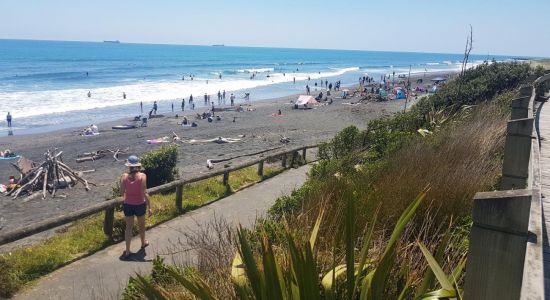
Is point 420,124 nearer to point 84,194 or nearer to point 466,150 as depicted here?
point 466,150

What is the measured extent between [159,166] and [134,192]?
19.7 ft

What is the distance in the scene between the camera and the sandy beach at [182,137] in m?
15.0

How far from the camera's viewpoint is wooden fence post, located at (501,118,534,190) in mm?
4324

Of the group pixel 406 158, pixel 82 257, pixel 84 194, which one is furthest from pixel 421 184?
pixel 84 194

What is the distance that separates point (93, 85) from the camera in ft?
188

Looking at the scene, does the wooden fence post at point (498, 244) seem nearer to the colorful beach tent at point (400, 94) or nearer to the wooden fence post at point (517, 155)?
the wooden fence post at point (517, 155)

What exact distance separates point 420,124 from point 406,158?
7.68m

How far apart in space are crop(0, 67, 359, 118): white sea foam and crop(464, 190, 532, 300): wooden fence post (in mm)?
39370

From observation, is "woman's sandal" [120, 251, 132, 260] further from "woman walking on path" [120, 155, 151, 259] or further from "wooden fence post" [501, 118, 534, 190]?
"wooden fence post" [501, 118, 534, 190]

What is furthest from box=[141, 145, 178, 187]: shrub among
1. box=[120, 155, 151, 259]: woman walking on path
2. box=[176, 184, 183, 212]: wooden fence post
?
box=[120, 155, 151, 259]: woman walking on path

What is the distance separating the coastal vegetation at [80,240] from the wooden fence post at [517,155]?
576 centimetres

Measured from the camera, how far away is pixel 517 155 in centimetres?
446

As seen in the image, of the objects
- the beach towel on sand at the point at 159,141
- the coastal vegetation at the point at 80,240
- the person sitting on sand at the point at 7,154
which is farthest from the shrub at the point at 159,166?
the beach towel on sand at the point at 159,141

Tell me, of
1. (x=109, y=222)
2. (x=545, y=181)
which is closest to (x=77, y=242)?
(x=109, y=222)
